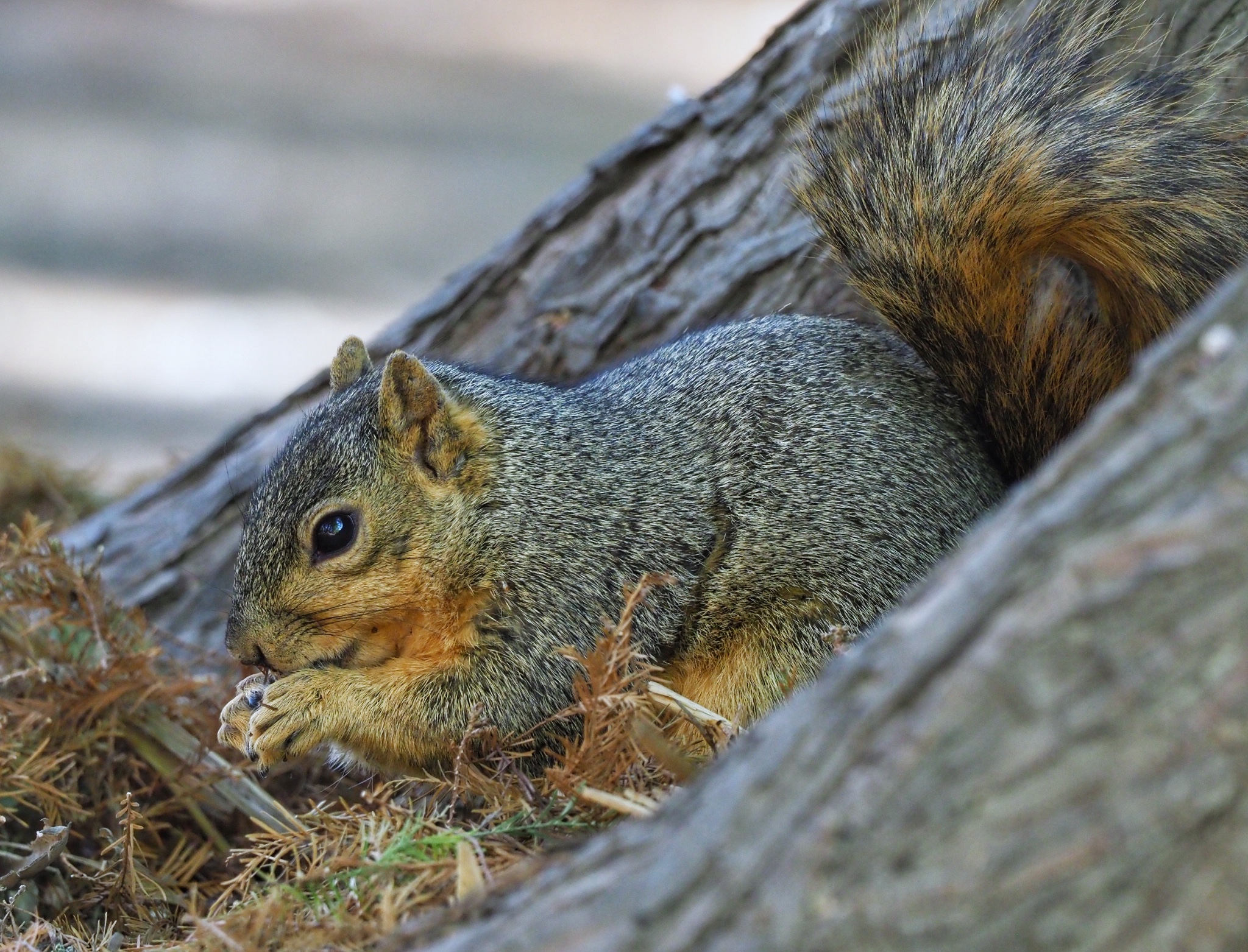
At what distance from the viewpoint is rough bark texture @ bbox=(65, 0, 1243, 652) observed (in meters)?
2.73

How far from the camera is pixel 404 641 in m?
1.92

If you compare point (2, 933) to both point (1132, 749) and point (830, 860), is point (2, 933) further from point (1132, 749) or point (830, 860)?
point (1132, 749)

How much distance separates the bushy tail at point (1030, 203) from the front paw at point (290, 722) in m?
1.13

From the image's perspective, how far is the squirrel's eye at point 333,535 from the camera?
182 cm

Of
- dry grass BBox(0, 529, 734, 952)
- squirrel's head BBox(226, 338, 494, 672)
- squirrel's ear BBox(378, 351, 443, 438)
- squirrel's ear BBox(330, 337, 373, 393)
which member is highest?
squirrel's ear BBox(330, 337, 373, 393)

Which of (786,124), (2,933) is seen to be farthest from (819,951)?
(786,124)

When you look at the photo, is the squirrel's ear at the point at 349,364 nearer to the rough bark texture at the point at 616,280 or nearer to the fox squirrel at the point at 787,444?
the fox squirrel at the point at 787,444

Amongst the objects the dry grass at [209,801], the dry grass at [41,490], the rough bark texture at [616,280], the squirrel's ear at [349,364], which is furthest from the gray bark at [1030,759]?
the dry grass at [41,490]

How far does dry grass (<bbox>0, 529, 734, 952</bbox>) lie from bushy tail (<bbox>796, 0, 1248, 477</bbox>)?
74cm

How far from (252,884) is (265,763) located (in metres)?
0.18

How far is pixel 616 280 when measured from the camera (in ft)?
9.35

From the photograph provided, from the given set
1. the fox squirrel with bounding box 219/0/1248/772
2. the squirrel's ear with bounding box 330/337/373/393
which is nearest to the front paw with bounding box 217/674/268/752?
the fox squirrel with bounding box 219/0/1248/772

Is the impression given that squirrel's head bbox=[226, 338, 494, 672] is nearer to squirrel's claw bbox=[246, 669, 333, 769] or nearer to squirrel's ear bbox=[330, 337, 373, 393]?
squirrel's claw bbox=[246, 669, 333, 769]

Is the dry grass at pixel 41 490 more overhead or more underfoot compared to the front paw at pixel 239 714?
more overhead
